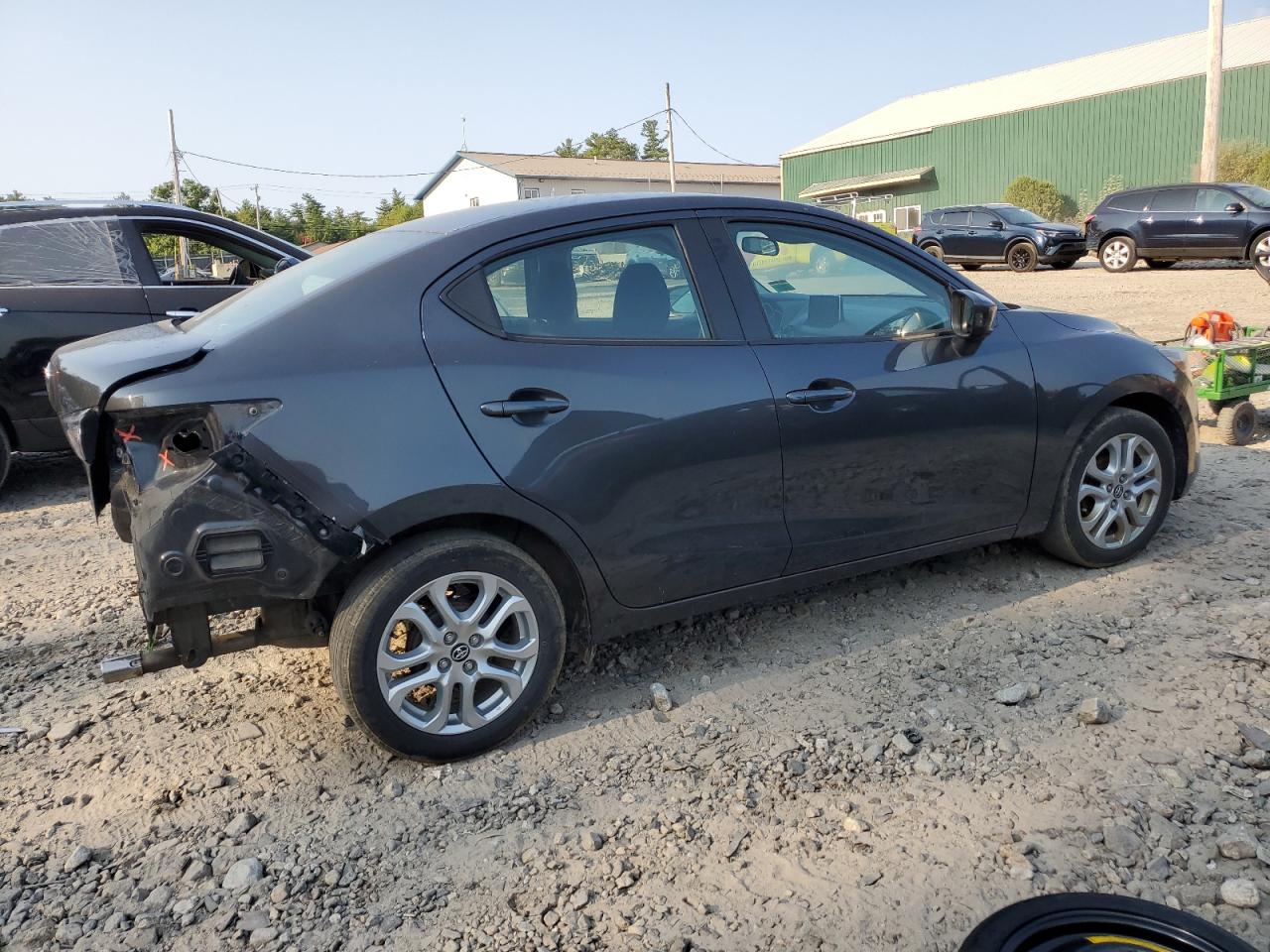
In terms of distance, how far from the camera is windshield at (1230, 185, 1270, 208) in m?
17.5

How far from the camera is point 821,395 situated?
11.9 feet

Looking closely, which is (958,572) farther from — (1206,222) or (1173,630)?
(1206,222)

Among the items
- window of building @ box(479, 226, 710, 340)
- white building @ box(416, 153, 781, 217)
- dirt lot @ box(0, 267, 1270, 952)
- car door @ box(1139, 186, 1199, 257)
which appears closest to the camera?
dirt lot @ box(0, 267, 1270, 952)

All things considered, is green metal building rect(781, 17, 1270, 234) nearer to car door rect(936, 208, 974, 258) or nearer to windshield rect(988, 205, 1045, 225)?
car door rect(936, 208, 974, 258)

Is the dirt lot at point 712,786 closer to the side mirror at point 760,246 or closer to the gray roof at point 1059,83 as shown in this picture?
the side mirror at point 760,246

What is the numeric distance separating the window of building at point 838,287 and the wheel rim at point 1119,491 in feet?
3.39

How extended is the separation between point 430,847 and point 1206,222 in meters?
19.2

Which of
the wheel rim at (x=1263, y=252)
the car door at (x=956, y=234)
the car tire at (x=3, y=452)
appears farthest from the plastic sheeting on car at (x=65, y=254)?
the car door at (x=956, y=234)

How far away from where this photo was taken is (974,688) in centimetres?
350

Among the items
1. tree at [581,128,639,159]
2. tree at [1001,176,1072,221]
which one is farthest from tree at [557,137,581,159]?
tree at [1001,176,1072,221]

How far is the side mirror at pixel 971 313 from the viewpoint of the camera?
3930 millimetres

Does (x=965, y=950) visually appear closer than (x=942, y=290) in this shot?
Yes

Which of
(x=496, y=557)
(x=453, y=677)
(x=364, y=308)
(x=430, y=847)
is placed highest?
(x=364, y=308)

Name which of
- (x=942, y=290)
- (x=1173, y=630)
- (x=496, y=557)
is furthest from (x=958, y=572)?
(x=496, y=557)
